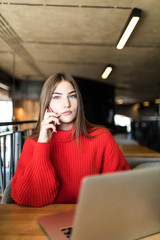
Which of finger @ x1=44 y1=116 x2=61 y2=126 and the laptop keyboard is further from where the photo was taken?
finger @ x1=44 y1=116 x2=61 y2=126

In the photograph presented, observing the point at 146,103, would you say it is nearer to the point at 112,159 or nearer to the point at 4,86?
the point at 4,86

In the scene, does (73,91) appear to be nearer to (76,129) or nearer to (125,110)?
(76,129)

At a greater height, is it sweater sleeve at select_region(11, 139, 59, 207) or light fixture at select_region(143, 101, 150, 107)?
light fixture at select_region(143, 101, 150, 107)

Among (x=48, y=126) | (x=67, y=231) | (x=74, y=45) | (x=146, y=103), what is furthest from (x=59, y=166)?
(x=146, y=103)

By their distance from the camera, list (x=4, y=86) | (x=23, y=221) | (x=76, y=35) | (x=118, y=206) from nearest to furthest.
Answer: (x=118, y=206), (x=23, y=221), (x=76, y=35), (x=4, y=86)

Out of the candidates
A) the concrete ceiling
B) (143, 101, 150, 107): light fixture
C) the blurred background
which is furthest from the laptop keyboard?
(143, 101, 150, 107): light fixture

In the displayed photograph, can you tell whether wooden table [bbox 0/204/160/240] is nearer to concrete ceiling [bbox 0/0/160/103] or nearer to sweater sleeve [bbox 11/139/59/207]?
sweater sleeve [bbox 11/139/59/207]

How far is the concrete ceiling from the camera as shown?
10.6 feet

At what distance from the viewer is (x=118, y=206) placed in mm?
599

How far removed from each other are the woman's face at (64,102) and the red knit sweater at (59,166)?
0.10 m

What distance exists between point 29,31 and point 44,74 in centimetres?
410

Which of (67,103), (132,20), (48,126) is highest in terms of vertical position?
(132,20)

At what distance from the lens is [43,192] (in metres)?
1.15

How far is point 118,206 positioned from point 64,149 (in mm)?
760
